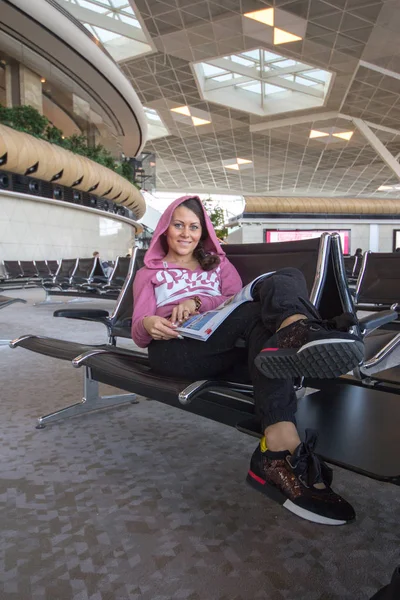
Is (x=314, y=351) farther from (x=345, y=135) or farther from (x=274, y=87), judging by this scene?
(x=345, y=135)

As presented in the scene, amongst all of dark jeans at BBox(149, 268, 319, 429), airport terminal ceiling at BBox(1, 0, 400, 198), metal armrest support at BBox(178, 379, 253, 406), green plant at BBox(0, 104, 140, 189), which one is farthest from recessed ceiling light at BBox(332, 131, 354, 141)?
metal armrest support at BBox(178, 379, 253, 406)

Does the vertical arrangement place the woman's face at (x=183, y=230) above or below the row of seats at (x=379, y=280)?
above

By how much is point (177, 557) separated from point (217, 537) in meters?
0.15

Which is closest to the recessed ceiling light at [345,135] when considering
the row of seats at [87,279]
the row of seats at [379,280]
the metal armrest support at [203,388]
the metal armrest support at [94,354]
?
the row of seats at [87,279]

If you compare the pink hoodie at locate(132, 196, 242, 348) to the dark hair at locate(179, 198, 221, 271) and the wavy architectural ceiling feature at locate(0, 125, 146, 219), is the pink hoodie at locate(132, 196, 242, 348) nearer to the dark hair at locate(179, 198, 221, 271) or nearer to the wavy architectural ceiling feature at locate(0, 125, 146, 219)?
the dark hair at locate(179, 198, 221, 271)

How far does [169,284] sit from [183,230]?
26 cm

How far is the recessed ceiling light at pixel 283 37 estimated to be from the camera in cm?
1303

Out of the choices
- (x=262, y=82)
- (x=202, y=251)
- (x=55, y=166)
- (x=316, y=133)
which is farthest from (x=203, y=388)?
(x=316, y=133)

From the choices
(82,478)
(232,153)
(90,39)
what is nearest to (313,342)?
(82,478)

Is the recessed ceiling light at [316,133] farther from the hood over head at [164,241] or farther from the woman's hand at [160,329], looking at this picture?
the woman's hand at [160,329]

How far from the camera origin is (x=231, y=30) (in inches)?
520

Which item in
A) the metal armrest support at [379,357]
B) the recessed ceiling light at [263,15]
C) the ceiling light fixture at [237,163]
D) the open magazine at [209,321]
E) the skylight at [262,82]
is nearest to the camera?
the open magazine at [209,321]

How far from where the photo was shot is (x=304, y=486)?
3.95ft

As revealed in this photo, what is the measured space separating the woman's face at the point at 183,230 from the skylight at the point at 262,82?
15.6 meters
